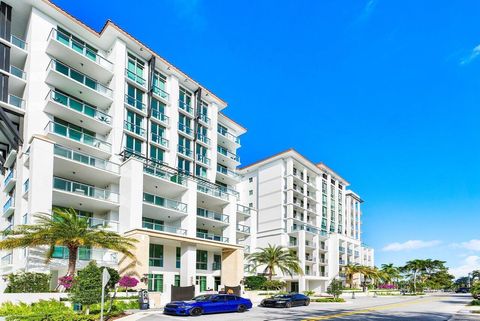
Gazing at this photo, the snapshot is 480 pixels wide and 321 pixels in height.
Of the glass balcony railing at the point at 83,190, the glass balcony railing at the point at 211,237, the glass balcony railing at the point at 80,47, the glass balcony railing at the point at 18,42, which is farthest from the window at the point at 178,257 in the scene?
the glass balcony railing at the point at 18,42

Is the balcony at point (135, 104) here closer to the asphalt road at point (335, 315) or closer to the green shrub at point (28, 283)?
the green shrub at point (28, 283)

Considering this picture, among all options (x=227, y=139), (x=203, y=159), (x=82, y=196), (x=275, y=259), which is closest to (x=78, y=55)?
(x=82, y=196)

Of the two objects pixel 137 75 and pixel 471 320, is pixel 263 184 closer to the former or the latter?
pixel 137 75

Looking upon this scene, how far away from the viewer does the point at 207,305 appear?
88.3 feet

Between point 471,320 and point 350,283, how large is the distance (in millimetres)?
60330

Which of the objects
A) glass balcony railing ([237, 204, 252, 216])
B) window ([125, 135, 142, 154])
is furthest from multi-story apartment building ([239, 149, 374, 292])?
window ([125, 135, 142, 154])

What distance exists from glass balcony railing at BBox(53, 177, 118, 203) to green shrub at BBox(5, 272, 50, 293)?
8.94 metres

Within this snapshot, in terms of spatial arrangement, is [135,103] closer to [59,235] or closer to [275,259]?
[59,235]

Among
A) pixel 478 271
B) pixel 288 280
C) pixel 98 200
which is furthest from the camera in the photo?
pixel 478 271

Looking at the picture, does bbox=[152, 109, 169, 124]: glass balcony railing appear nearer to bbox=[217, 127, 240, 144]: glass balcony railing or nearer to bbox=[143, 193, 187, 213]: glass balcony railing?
bbox=[143, 193, 187, 213]: glass balcony railing

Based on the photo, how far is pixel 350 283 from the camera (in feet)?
265

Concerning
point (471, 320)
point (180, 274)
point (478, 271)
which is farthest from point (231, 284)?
point (478, 271)

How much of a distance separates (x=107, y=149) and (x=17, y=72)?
10.8 meters

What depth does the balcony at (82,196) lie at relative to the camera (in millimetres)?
36156
